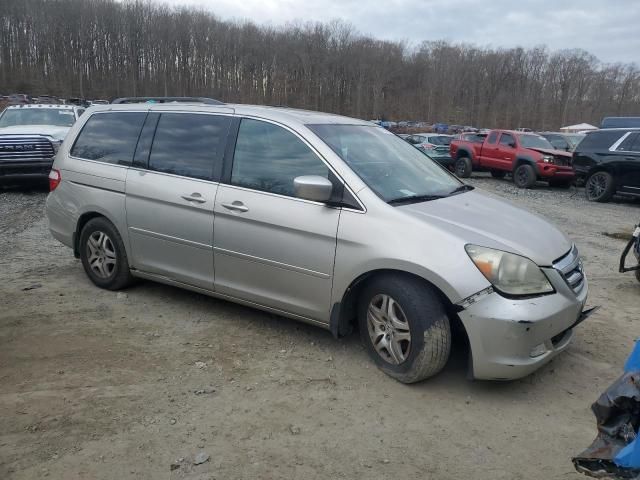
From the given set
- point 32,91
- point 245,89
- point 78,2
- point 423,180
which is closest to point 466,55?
point 245,89

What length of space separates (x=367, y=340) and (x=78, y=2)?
240 feet

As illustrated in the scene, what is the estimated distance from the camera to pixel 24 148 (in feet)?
34.1

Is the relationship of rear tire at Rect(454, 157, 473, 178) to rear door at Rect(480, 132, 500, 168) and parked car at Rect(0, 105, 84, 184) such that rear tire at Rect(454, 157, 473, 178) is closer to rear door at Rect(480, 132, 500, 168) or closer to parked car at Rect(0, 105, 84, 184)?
rear door at Rect(480, 132, 500, 168)

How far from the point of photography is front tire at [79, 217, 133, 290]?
4.95 m

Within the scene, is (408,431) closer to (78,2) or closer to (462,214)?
(462,214)

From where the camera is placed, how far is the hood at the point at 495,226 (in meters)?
3.31

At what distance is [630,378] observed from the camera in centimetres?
220

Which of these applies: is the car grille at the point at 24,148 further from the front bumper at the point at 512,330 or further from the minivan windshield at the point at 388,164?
the front bumper at the point at 512,330

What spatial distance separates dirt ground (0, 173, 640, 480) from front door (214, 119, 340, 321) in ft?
1.52

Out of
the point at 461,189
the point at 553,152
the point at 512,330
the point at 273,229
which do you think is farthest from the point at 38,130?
the point at 553,152

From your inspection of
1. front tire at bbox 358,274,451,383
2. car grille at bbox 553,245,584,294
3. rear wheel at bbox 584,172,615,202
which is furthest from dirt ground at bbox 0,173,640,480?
rear wheel at bbox 584,172,615,202

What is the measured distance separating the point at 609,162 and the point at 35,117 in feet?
45.3

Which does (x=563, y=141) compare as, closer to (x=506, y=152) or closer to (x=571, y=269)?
(x=506, y=152)

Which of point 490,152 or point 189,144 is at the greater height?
point 189,144
